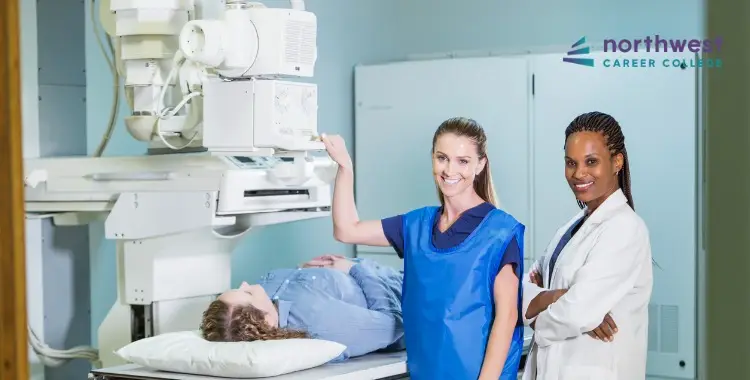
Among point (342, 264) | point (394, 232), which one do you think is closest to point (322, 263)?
point (342, 264)

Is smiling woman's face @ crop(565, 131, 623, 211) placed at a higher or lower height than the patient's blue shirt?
higher

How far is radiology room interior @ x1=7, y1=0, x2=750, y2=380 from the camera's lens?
3154 mm

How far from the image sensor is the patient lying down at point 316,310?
234cm

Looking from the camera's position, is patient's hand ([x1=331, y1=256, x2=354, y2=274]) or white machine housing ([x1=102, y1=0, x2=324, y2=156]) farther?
patient's hand ([x1=331, y1=256, x2=354, y2=274])

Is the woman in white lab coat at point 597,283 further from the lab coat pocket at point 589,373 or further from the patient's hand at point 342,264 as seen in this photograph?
the patient's hand at point 342,264

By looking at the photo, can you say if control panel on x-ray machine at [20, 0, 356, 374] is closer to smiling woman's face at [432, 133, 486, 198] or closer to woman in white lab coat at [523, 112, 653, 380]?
smiling woman's face at [432, 133, 486, 198]

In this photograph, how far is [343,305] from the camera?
247 centimetres

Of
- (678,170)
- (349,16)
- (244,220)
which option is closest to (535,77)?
(678,170)

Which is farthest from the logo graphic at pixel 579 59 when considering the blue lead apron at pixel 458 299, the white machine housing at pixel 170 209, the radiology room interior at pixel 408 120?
the blue lead apron at pixel 458 299

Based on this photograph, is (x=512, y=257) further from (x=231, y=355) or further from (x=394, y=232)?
(x=231, y=355)

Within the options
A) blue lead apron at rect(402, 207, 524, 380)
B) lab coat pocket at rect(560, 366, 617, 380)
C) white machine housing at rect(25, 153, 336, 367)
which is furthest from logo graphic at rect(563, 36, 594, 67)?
lab coat pocket at rect(560, 366, 617, 380)

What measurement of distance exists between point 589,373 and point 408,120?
6.67 ft

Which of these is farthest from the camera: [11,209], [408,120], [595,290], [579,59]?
[408,120]

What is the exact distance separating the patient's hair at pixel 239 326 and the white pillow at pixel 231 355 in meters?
0.04
